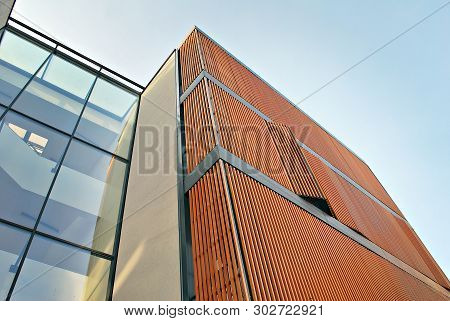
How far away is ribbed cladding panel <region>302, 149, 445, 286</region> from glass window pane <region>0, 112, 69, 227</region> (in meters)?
7.04

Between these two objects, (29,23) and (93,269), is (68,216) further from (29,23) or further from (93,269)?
(29,23)

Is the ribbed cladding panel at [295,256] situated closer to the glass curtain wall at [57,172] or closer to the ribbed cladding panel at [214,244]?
the ribbed cladding panel at [214,244]

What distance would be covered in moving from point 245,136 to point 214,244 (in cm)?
336

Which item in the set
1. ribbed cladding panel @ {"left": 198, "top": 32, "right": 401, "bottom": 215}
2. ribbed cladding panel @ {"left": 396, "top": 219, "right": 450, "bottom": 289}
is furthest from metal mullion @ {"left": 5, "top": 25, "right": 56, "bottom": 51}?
ribbed cladding panel @ {"left": 396, "top": 219, "right": 450, "bottom": 289}

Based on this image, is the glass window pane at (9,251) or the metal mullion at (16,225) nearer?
the glass window pane at (9,251)

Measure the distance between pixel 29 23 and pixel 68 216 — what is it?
6.54 metres

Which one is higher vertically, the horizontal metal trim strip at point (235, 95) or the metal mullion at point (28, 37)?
the metal mullion at point (28, 37)

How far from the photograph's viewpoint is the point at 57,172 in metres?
7.30

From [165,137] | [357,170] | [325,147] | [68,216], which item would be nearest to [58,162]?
[68,216]

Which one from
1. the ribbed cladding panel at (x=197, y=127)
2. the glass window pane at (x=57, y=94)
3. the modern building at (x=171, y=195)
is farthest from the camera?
the glass window pane at (x=57, y=94)

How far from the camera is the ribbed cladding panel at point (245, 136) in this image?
714 centimetres

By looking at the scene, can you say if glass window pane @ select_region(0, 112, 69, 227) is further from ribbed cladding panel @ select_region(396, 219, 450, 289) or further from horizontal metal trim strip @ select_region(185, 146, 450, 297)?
ribbed cladding panel @ select_region(396, 219, 450, 289)

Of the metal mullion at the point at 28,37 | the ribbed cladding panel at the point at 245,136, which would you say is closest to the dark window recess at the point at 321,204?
the ribbed cladding panel at the point at 245,136

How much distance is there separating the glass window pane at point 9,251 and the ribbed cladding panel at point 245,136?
13.6 ft
